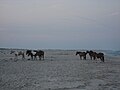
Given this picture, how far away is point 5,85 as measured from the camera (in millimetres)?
12281

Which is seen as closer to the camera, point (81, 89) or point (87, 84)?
point (81, 89)

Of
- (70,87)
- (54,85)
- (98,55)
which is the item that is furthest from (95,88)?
(98,55)

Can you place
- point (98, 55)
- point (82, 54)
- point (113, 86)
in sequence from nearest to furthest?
point (113, 86), point (98, 55), point (82, 54)

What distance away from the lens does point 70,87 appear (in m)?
11.9

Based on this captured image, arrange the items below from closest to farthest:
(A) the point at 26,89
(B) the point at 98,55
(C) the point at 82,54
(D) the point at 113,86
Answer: (A) the point at 26,89, (D) the point at 113,86, (B) the point at 98,55, (C) the point at 82,54

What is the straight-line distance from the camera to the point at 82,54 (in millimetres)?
36875

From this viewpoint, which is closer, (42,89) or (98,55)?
(42,89)

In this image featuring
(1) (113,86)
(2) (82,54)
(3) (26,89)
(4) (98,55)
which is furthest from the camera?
(2) (82,54)

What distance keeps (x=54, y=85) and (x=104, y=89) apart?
2567mm

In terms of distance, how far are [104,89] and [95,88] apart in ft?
1.50

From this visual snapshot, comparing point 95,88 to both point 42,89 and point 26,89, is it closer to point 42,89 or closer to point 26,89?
point 42,89

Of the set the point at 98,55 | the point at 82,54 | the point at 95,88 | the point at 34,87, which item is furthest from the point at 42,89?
the point at 82,54

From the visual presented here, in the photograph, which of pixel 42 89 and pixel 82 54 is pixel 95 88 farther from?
pixel 82 54

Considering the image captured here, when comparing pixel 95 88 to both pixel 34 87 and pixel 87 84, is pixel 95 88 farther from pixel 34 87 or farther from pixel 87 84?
pixel 34 87
